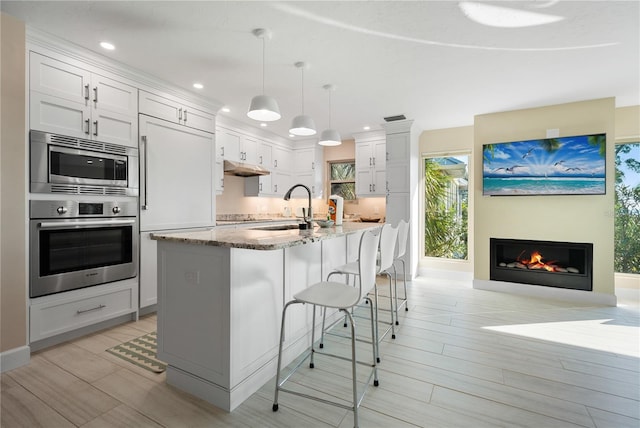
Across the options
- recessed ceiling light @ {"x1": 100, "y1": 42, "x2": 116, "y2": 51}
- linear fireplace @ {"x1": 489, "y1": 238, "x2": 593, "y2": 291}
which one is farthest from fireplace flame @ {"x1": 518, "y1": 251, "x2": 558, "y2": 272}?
recessed ceiling light @ {"x1": 100, "y1": 42, "x2": 116, "y2": 51}

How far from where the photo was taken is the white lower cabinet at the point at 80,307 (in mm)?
2295

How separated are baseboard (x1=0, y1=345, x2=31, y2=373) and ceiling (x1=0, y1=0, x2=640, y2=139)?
246 cm

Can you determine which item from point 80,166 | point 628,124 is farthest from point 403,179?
point 80,166

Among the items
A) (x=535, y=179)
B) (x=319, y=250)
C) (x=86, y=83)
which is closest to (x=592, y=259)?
(x=535, y=179)

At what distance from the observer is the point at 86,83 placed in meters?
2.62

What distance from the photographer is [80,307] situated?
256cm

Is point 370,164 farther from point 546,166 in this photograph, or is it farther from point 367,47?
point 367,47

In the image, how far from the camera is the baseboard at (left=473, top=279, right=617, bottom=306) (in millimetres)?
3668

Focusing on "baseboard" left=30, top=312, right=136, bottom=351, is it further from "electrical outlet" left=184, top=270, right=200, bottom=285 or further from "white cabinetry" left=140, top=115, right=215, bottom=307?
"electrical outlet" left=184, top=270, right=200, bottom=285

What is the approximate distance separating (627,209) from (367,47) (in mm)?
4373

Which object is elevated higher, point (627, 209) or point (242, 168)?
point (242, 168)

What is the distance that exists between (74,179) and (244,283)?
1988 millimetres

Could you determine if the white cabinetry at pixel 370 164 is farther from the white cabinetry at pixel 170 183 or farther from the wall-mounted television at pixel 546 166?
the white cabinetry at pixel 170 183

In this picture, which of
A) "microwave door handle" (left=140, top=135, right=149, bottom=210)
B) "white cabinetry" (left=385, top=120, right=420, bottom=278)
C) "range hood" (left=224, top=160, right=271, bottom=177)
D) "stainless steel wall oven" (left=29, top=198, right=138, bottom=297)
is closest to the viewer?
"stainless steel wall oven" (left=29, top=198, right=138, bottom=297)
